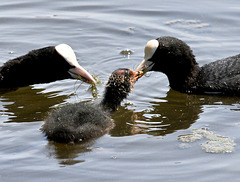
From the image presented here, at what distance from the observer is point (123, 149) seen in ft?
24.9

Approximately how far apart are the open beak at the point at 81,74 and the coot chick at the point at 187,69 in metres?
0.82

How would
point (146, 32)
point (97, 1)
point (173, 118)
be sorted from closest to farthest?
point (173, 118) → point (146, 32) → point (97, 1)

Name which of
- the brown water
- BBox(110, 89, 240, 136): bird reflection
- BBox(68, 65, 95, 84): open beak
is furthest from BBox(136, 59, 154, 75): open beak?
BBox(68, 65, 95, 84): open beak

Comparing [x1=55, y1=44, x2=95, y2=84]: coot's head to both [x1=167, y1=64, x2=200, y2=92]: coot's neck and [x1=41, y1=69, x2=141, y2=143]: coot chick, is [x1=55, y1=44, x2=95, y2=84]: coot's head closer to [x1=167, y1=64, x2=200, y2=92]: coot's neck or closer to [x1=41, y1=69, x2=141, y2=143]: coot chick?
[x1=41, y1=69, x2=141, y2=143]: coot chick

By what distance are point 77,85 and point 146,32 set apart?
9.05 ft

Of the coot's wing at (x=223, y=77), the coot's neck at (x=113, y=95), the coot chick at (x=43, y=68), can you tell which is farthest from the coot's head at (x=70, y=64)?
the coot's wing at (x=223, y=77)

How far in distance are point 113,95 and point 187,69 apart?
1918 millimetres

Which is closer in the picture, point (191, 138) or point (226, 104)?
point (191, 138)

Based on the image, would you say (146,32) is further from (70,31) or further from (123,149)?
(123,149)

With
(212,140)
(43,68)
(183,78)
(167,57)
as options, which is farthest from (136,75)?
(212,140)

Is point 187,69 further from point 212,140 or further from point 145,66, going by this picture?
point 212,140

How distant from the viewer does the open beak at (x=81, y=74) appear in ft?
30.9

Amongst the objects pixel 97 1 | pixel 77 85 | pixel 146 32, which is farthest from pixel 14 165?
pixel 97 1

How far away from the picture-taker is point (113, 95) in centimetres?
847
